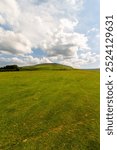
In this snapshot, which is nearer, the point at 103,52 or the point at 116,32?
the point at 103,52

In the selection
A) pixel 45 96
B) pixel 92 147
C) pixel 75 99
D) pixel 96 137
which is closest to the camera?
pixel 92 147

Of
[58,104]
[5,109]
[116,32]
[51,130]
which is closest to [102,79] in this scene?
[116,32]

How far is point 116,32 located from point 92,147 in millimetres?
8217

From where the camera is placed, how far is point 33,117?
746 inches

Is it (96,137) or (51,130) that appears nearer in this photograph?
(96,137)

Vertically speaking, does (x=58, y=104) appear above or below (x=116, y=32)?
below

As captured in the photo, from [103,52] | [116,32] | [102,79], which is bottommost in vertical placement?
[102,79]

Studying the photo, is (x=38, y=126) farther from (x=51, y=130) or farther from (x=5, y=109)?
(x=5, y=109)

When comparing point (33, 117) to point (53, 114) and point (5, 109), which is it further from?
point (5, 109)

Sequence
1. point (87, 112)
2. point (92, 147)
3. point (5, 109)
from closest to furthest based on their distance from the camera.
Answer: point (92, 147), point (87, 112), point (5, 109)

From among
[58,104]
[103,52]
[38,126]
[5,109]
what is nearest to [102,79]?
[103,52]

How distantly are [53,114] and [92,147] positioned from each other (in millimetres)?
6665

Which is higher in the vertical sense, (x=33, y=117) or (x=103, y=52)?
(x=103, y=52)

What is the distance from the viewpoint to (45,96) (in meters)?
27.1
